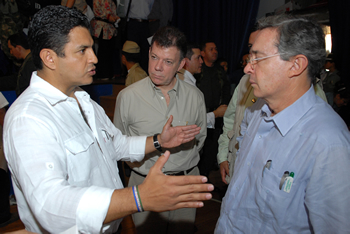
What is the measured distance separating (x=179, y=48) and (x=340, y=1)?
16.4ft

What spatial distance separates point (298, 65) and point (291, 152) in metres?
0.43

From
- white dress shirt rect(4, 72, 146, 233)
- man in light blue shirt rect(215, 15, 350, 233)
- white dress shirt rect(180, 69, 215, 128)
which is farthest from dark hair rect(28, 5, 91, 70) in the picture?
white dress shirt rect(180, 69, 215, 128)

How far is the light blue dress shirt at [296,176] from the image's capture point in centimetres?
91

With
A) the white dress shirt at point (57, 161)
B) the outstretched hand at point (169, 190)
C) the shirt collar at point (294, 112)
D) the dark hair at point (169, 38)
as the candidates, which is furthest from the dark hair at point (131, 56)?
the outstretched hand at point (169, 190)

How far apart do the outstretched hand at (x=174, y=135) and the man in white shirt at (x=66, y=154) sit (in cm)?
37

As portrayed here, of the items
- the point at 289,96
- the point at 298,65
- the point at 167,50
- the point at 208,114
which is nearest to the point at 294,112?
the point at 289,96

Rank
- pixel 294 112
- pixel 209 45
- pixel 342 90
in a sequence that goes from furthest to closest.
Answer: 1. pixel 342 90
2. pixel 209 45
3. pixel 294 112

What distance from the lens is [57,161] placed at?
0.91 meters

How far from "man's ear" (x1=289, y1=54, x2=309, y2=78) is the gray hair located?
2 cm

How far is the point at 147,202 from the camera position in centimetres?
87

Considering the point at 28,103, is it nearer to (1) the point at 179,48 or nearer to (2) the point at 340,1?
(1) the point at 179,48

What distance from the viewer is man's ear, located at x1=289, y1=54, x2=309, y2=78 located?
3.62 feet

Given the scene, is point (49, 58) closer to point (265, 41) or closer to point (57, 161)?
point (57, 161)

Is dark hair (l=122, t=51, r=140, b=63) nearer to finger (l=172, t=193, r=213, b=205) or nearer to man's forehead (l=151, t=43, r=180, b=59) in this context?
man's forehead (l=151, t=43, r=180, b=59)
